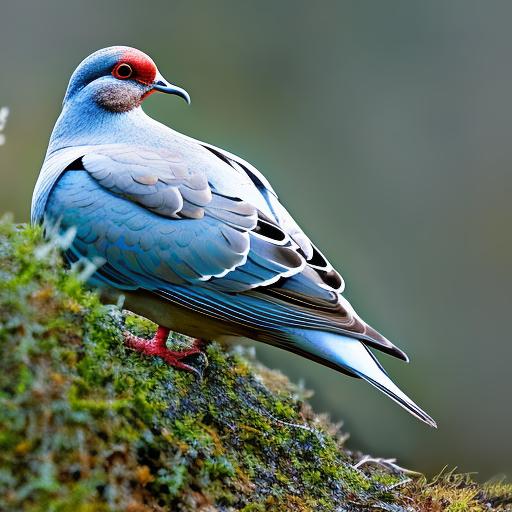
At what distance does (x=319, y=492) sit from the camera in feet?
14.9

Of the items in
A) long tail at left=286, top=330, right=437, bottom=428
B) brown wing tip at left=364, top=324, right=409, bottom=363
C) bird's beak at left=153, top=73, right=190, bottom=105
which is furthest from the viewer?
bird's beak at left=153, top=73, right=190, bottom=105

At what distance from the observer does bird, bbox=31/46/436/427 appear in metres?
4.80

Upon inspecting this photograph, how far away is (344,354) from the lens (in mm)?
4719

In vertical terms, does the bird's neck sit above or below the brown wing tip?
above

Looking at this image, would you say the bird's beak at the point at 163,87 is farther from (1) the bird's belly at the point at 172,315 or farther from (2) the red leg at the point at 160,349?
(2) the red leg at the point at 160,349

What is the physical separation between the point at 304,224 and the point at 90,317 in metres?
7.97

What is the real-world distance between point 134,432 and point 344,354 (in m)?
1.51

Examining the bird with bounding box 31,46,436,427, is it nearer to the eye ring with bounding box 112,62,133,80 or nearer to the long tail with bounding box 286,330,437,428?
the long tail with bounding box 286,330,437,428

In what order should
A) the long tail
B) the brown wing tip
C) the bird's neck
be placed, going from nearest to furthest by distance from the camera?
the long tail
the brown wing tip
the bird's neck

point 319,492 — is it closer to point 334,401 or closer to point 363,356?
point 363,356

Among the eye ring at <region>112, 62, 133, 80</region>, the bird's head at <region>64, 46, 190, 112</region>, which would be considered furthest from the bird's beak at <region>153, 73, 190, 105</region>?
the eye ring at <region>112, 62, 133, 80</region>

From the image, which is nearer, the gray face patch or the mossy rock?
the mossy rock

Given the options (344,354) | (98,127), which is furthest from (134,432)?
(98,127)

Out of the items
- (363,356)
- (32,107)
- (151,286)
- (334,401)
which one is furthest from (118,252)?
(32,107)
